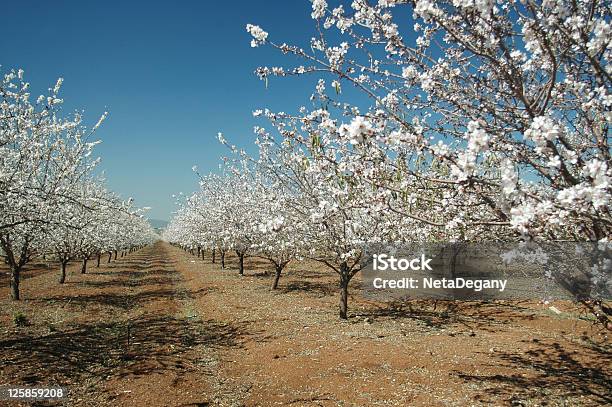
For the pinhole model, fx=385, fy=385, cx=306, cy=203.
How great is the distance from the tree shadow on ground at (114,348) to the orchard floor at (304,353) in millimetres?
41

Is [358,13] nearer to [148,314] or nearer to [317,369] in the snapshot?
[317,369]

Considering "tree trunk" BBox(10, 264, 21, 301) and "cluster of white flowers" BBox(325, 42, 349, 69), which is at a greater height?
"cluster of white flowers" BBox(325, 42, 349, 69)

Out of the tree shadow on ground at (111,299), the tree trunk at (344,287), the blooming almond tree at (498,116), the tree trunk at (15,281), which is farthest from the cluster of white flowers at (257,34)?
the tree trunk at (15,281)

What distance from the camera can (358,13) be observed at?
4375 millimetres

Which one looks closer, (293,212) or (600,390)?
(600,390)

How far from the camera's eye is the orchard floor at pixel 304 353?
24.5 ft

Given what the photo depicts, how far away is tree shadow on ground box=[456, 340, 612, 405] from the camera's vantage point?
7273 mm

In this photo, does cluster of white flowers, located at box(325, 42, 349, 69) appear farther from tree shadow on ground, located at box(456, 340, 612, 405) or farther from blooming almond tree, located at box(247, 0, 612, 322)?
tree shadow on ground, located at box(456, 340, 612, 405)

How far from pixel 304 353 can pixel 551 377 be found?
18.2 ft

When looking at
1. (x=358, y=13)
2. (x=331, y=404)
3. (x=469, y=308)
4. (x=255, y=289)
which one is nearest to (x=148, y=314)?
(x=255, y=289)

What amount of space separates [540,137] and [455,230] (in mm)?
1874

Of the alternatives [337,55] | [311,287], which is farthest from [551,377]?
[311,287]

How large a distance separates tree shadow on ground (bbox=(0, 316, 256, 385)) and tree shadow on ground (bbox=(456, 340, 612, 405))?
6.55 m

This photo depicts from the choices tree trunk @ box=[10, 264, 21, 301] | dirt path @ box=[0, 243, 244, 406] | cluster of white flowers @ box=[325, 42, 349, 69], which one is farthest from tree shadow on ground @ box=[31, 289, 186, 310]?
cluster of white flowers @ box=[325, 42, 349, 69]
